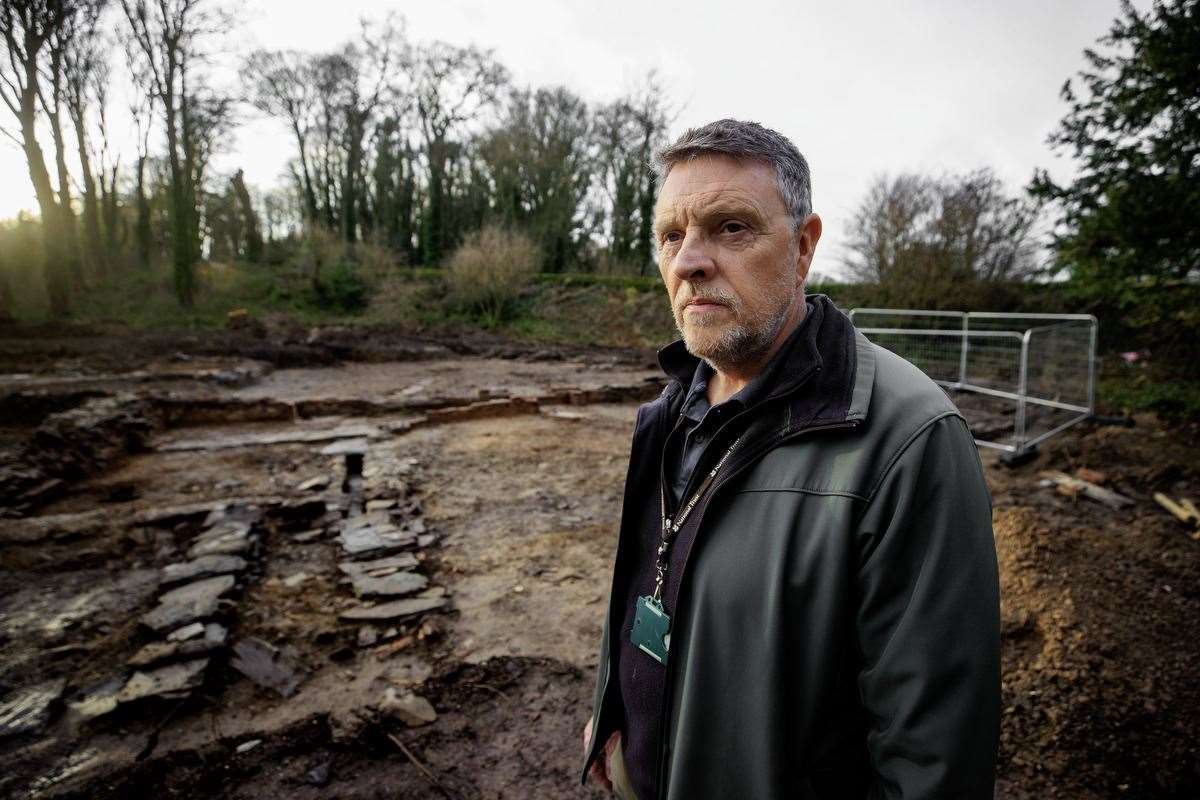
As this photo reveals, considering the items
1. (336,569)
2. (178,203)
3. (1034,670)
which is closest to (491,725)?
(336,569)

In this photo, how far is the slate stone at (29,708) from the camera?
2.99m

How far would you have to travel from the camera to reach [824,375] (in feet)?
4.33

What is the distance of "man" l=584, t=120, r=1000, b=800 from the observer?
1.06 metres

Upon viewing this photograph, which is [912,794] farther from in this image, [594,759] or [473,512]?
[473,512]

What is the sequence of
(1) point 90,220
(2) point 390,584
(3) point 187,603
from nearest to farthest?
(3) point 187,603
(2) point 390,584
(1) point 90,220

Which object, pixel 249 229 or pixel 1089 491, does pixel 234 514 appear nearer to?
pixel 1089 491

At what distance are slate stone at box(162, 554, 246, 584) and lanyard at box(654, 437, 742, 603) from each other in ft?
14.1

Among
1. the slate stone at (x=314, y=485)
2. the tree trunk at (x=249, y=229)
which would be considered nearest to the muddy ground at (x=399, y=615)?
the slate stone at (x=314, y=485)

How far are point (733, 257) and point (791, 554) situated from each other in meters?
0.79

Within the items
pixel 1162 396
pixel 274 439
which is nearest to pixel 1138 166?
pixel 1162 396

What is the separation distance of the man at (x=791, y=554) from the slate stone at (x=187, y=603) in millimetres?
3461

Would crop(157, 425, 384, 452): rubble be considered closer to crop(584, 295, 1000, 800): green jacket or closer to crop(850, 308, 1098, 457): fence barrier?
crop(850, 308, 1098, 457): fence barrier

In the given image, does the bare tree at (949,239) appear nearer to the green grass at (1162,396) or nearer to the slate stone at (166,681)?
the green grass at (1162,396)

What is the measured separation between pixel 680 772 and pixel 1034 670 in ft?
10.1
